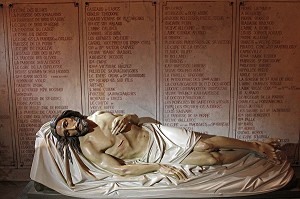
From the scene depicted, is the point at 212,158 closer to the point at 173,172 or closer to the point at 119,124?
the point at 173,172

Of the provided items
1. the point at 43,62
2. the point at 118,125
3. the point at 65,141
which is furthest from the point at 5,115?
the point at 118,125

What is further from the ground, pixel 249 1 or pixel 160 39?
pixel 249 1

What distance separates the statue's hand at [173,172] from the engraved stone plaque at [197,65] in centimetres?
122

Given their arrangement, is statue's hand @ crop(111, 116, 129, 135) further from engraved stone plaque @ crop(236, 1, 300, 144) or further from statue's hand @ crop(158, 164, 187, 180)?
engraved stone plaque @ crop(236, 1, 300, 144)

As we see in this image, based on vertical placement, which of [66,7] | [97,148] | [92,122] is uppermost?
[66,7]

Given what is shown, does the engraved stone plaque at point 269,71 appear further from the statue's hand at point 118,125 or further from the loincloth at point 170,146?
the statue's hand at point 118,125

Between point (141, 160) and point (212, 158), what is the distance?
2.39 feet

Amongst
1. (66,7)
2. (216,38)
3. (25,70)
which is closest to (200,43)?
(216,38)

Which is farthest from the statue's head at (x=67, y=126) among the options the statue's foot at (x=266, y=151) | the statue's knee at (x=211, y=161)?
the statue's foot at (x=266, y=151)

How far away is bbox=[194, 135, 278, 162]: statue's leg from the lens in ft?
11.6

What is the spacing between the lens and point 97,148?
3.53 metres

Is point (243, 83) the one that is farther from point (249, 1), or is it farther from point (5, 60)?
point (5, 60)

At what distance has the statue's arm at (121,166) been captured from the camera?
11.3 feet

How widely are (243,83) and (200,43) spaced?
77 cm
